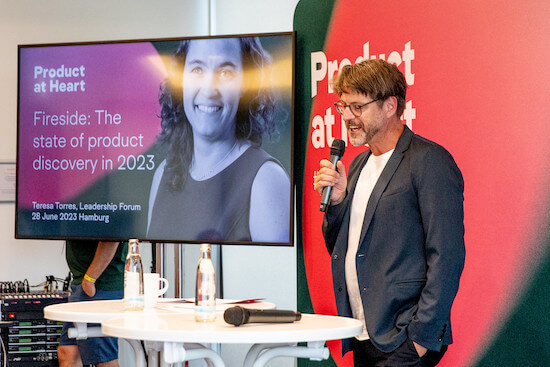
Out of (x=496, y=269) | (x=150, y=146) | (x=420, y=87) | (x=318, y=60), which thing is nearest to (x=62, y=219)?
(x=150, y=146)

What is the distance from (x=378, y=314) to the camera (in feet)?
7.95

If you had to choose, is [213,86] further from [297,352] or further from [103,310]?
[297,352]

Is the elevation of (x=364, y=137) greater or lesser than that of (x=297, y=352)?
greater

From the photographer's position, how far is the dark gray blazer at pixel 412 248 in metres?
2.32

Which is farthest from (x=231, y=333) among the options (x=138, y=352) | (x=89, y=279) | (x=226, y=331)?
(x=89, y=279)

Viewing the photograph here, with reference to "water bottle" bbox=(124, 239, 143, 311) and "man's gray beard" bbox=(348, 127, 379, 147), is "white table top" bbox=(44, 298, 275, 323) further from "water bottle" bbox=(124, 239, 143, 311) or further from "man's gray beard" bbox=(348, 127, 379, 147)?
"man's gray beard" bbox=(348, 127, 379, 147)

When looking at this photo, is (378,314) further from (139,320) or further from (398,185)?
(139,320)

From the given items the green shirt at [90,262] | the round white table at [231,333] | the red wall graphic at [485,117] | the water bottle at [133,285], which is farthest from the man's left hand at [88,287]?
the red wall graphic at [485,117]

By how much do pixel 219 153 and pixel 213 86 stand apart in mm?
321

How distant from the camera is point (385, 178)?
2.52 metres

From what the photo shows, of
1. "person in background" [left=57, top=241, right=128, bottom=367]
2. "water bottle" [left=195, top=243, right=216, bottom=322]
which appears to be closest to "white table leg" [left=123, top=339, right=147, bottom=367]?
"water bottle" [left=195, top=243, right=216, bottom=322]

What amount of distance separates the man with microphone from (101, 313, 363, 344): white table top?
182 mm

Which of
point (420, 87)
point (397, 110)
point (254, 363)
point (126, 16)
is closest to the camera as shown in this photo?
point (254, 363)

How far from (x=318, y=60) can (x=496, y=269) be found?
1.36 metres
